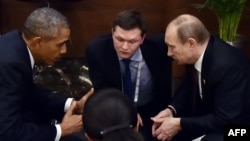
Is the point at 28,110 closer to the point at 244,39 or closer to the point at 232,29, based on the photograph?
the point at 232,29

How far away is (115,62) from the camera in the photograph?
Result: 3.13m

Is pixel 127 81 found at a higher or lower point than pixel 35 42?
lower

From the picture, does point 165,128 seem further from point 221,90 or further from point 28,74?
point 28,74

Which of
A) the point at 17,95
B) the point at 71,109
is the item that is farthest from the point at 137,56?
the point at 17,95

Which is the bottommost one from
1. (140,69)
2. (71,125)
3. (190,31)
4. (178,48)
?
(71,125)

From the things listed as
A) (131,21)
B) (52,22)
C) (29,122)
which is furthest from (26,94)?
(131,21)

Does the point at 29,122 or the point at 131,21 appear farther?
the point at 131,21

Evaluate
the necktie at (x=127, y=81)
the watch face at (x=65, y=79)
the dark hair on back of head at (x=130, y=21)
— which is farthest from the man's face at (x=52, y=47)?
the watch face at (x=65, y=79)

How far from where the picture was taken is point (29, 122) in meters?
2.76

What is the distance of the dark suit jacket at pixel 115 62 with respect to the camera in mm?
3146

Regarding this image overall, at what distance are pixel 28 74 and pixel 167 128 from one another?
0.86 meters

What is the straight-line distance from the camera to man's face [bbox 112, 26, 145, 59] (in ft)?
9.74

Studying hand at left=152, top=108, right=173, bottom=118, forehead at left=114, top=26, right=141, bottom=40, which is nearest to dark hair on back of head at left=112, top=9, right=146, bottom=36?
forehead at left=114, top=26, right=141, bottom=40

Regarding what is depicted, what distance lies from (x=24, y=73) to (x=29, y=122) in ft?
1.06
